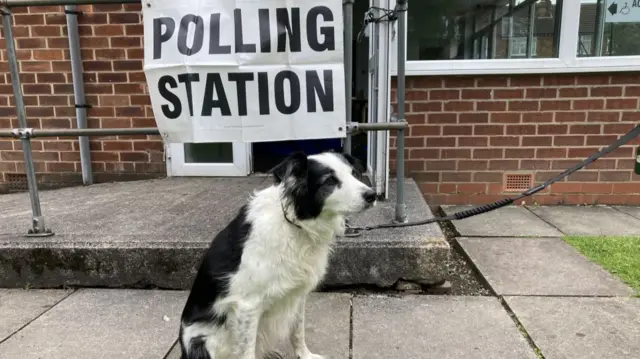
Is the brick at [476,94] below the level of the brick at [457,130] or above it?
above

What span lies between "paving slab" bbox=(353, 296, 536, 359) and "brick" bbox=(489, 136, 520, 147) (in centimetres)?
248

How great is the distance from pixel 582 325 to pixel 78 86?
208 inches

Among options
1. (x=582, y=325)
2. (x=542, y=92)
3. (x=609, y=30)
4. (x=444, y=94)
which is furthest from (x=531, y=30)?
(x=582, y=325)

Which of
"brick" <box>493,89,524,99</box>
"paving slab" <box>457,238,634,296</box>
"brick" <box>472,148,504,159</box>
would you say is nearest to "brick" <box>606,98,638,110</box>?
"brick" <box>493,89,524,99</box>

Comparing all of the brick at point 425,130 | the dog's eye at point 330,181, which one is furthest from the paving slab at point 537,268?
the dog's eye at point 330,181

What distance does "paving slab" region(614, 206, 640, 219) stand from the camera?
15.7 ft

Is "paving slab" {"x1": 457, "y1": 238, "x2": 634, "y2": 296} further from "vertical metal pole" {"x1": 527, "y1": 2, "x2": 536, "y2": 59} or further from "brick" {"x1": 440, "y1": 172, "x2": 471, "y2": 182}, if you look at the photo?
"vertical metal pole" {"x1": 527, "y1": 2, "x2": 536, "y2": 59}

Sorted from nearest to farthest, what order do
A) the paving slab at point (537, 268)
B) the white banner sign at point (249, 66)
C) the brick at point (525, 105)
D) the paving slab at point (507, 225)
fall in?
1. the white banner sign at point (249, 66)
2. the paving slab at point (537, 268)
3. the paving slab at point (507, 225)
4. the brick at point (525, 105)

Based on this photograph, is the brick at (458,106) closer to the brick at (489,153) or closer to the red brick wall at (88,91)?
the brick at (489,153)

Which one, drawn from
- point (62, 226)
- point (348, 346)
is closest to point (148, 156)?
point (62, 226)

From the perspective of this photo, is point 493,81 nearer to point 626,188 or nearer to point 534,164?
point 534,164

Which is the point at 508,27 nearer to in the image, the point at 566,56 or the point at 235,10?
the point at 566,56

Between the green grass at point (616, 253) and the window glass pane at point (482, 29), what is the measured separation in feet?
7.02

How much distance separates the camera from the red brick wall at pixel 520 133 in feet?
16.2
